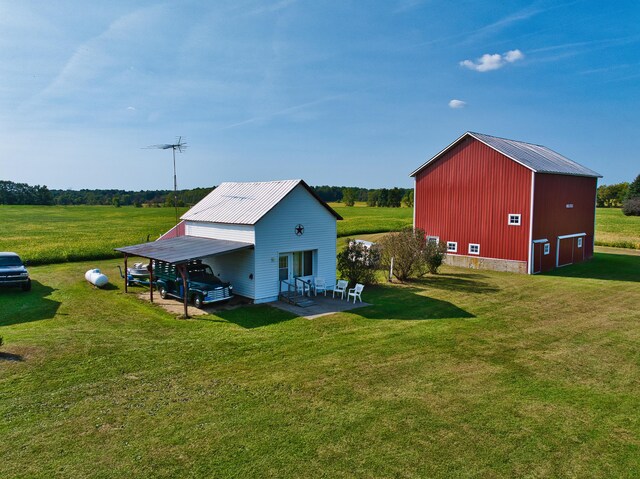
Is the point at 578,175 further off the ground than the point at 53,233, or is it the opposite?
the point at 578,175

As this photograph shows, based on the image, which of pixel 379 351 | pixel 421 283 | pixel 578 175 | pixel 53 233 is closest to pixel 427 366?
pixel 379 351

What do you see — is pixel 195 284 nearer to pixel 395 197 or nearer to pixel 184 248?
pixel 184 248

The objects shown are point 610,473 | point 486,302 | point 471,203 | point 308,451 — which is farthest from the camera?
point 471,203

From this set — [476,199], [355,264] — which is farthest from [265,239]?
[476,199]

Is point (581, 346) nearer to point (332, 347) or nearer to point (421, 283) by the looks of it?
point (332, 347)

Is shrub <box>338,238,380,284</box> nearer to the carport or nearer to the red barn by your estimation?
the carport

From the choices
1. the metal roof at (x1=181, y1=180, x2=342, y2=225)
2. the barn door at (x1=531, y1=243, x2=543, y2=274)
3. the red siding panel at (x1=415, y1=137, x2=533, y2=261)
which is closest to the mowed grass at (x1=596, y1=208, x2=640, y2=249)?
the barn door at (x1=531, y1=243, x2=543, y2=274)

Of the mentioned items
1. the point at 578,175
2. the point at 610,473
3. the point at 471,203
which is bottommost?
the point at 610,473
